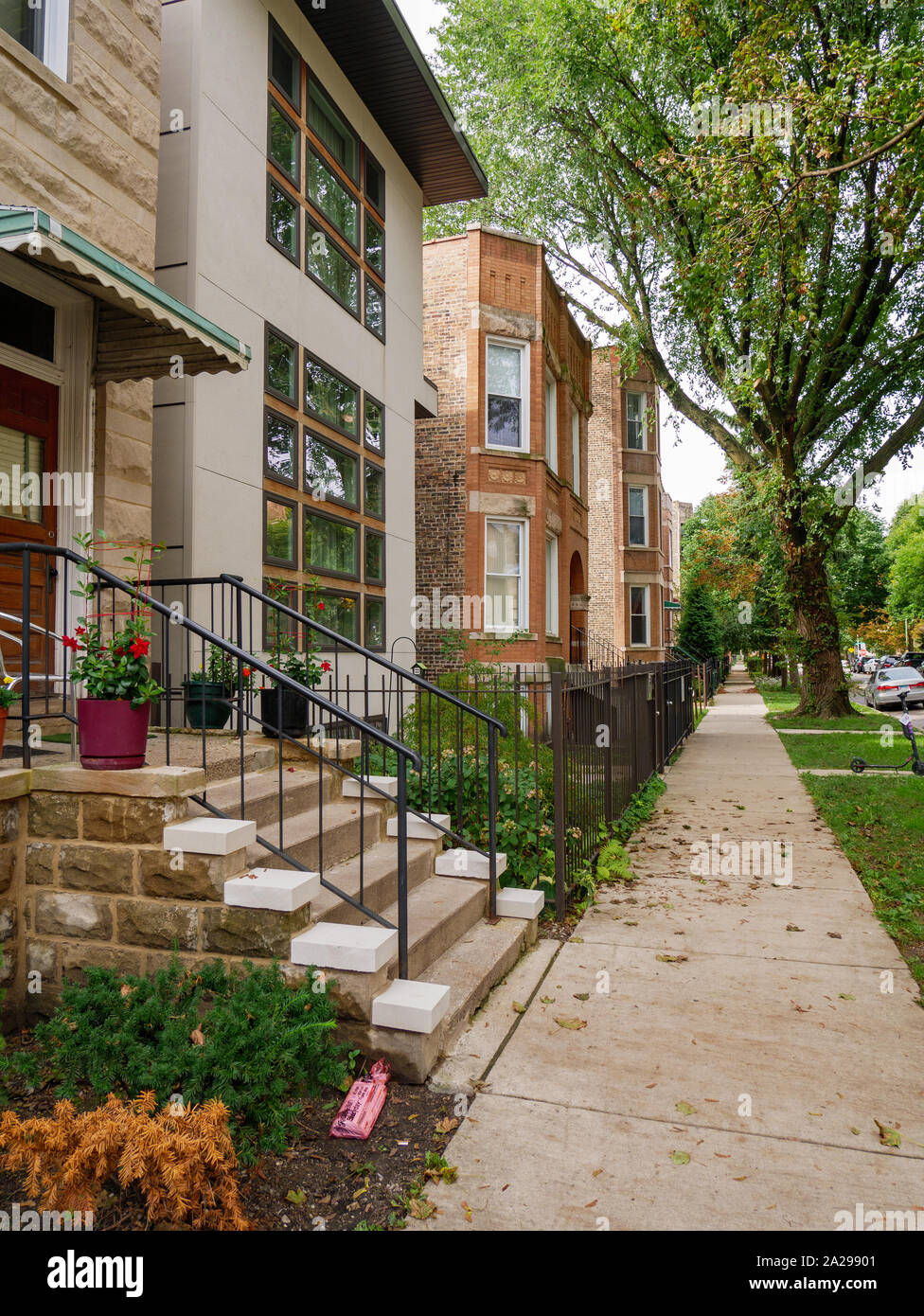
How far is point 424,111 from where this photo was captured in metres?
11.0

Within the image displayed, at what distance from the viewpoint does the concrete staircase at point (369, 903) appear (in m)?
3.56

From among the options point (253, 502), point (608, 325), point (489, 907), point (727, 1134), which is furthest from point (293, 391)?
point (608, 325)

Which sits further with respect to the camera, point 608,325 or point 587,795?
point 608,325

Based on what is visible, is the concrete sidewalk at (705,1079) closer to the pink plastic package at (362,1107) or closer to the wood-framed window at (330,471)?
the pink plastic package at (362,1107)

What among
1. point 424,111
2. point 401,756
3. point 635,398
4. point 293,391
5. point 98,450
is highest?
point 635,398

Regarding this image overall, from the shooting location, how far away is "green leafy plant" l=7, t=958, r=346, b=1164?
2818 millimetres

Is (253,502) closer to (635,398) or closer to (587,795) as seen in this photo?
(587,795)

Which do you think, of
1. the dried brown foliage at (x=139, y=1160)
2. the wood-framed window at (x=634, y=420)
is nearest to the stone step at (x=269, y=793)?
the dried brown foliage at (x=139, y=1160)

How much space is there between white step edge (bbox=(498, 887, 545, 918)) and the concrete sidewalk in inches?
12.2

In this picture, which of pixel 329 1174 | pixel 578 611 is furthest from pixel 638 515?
pixel 329 1174

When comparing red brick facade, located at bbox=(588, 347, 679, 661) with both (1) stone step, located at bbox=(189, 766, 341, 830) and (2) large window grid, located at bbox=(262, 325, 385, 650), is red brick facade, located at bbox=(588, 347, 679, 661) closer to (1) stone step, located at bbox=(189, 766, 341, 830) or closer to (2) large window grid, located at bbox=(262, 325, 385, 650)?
(2) large window grid, located at bbox=(262, 325, 385, 650)

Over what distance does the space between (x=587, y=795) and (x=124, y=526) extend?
425cm

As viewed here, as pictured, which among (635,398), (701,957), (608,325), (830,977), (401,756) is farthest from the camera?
(635,398)

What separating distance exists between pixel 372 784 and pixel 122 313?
12.2ft
